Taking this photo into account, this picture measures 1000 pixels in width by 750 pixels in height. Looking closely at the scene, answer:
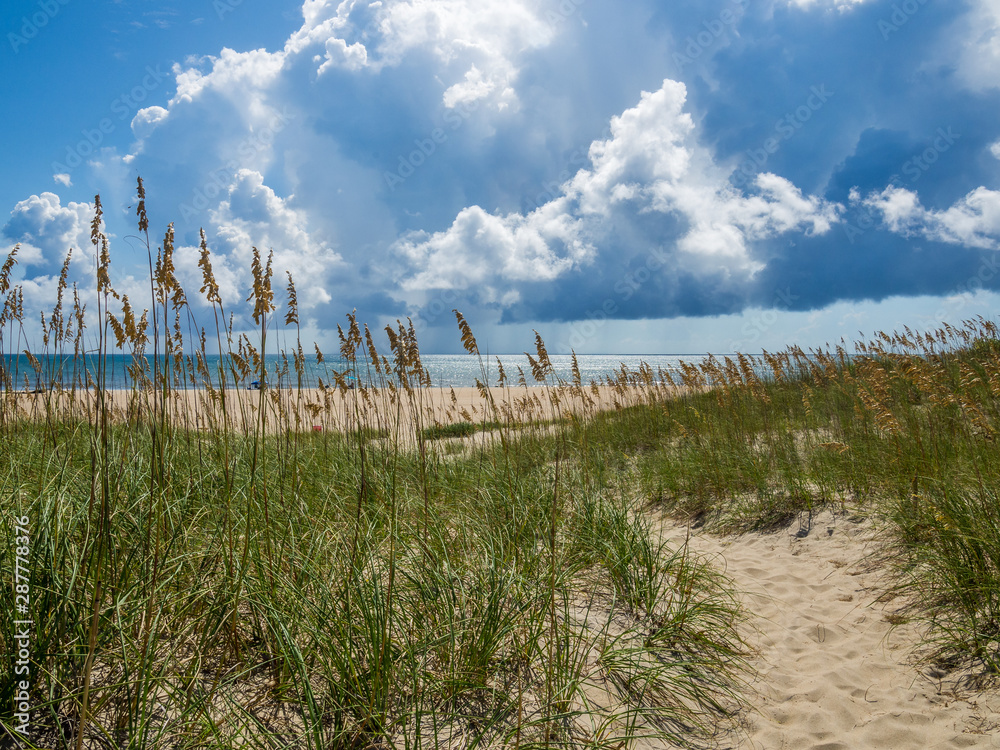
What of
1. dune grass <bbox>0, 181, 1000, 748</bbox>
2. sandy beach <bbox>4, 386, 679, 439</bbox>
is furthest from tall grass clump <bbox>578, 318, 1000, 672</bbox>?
A: sandy beach <bbox>4, 386, 679, 439</bbox>

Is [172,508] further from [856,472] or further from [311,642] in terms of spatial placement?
[856,472]

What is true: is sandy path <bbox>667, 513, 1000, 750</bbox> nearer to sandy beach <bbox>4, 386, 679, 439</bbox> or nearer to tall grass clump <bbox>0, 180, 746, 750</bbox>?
tall grass clump <bbox>0, 180, 746, 750</bbox>

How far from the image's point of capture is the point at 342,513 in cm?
340

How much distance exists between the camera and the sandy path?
93.0 inches

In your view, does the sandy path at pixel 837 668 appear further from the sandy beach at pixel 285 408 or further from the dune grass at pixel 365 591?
the sandy beach at pixel 285 408

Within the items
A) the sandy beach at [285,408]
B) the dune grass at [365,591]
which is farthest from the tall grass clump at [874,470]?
the sandy beach at [285,408]

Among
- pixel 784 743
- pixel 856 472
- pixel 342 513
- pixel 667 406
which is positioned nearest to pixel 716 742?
pixel 784 743

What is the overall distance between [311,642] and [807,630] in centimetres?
321

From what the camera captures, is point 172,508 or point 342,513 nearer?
point 172,508

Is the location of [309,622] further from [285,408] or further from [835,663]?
[285,408]

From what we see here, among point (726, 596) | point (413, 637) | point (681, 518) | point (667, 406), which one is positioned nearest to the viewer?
point (413, 637)

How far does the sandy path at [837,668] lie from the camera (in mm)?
2363

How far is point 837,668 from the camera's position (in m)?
2.89

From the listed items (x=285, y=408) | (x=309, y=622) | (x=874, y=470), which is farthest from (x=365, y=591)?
(x=874, y=470)
